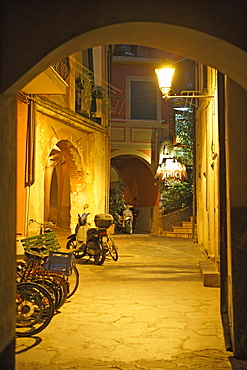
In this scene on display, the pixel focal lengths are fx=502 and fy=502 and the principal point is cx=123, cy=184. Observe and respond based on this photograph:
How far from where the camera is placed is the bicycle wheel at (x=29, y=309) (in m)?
5.93

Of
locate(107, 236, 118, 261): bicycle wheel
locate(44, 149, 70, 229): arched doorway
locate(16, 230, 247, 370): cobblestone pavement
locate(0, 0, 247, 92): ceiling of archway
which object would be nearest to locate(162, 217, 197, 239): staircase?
locate(44, 149, 70, 229): arched doorway

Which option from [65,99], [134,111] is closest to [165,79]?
[65,99]

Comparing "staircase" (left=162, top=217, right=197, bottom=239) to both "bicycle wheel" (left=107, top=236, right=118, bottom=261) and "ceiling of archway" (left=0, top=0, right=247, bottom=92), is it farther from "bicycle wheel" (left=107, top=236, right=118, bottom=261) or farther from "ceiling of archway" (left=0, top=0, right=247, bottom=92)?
"ceiling of archway" (left=0, top=0, right=247, bottom=92)

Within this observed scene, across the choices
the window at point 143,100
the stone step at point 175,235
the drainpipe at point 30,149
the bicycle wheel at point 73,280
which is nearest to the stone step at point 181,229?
the stone step at point 175,235

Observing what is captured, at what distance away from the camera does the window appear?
2462 centimetres

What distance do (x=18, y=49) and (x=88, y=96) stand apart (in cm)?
1242

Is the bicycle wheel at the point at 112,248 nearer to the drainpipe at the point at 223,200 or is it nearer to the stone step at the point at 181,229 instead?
the drainpipe at the point at 223,200

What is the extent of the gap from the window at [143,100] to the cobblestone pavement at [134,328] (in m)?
14.9

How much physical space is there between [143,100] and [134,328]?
19565 mm

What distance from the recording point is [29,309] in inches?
239

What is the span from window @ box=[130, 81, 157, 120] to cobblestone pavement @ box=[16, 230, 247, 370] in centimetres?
1487

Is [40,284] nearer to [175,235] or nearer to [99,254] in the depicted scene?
[99,254]

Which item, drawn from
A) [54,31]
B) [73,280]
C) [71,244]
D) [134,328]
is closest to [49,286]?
[134,328]

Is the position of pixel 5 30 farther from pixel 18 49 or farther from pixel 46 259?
pixel 46 259
